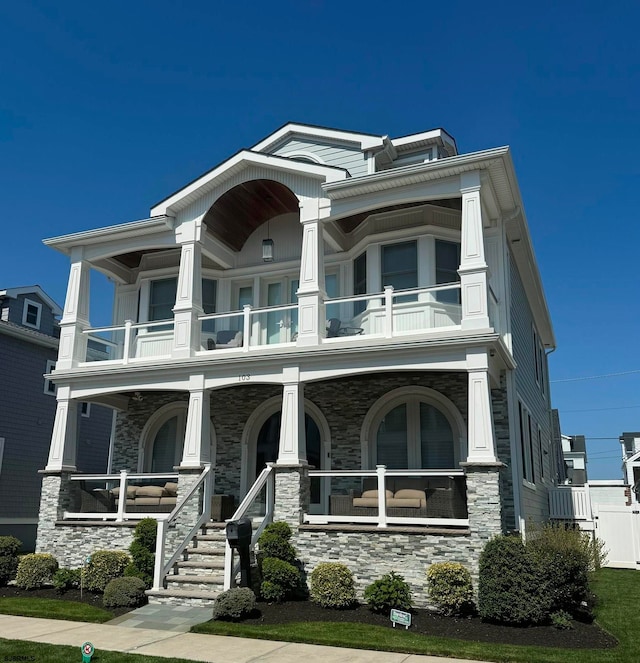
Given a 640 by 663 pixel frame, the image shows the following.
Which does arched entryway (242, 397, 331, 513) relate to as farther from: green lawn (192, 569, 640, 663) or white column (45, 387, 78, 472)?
green lawn (192, 569, 640, 663)

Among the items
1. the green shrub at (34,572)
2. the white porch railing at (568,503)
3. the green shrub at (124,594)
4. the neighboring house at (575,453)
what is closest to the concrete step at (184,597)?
the green shrub at (124,594)

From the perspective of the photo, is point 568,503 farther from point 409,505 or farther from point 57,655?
point 57,655

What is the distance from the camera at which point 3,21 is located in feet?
41.5

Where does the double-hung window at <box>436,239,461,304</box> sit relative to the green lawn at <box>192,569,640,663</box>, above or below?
above

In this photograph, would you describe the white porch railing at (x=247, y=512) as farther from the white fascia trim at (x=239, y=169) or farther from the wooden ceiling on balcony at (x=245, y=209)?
the wooden ceiling on balcony at (x=245, y=209)

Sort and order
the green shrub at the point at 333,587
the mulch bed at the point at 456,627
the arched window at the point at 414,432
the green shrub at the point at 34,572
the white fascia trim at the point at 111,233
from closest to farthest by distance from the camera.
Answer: the mulch bed at the point at 456,627, the green shrub at the point at 333,587, the green shrub at the point at 34,572, the arched window at the point at 414,432, the white fascia trim at the point at 111,233

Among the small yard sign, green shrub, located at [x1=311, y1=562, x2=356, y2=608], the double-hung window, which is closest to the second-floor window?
the double-hung window

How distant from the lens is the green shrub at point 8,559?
1333cm

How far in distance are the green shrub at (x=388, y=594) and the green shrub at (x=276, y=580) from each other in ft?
4.55

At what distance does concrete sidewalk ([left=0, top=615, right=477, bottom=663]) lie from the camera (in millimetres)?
8070

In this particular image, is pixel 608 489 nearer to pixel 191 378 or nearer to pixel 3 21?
pixel 191 378

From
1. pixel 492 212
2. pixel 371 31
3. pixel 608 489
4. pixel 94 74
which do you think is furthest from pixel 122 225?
pixel 608 489

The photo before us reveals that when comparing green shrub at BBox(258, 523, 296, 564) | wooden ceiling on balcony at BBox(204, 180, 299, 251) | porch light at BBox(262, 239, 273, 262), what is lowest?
green shrub at BBox(258, 523, 296, 564)

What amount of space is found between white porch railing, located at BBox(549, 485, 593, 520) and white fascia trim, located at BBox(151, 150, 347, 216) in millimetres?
11924
